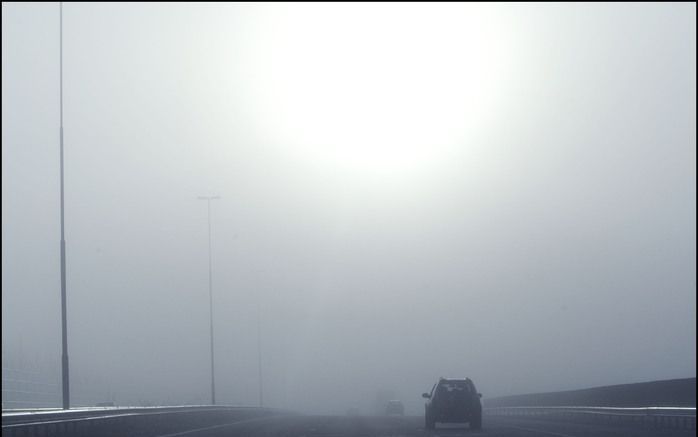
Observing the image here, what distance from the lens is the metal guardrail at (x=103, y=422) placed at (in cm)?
3058

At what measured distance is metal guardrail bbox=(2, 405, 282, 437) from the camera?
100ft

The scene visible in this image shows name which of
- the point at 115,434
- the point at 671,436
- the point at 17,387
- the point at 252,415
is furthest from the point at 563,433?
the point at 17,387

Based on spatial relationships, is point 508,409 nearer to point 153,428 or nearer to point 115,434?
point 153,428

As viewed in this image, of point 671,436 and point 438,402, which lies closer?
point 671,436

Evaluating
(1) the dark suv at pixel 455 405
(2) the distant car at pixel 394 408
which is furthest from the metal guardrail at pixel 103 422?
(2) the distant car at pixel 394 408

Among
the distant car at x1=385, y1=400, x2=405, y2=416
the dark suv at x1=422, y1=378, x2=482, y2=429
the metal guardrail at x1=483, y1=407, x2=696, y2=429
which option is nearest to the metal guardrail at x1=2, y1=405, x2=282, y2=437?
the dark suv at x1=422, y1=378, x2=482, y2=429

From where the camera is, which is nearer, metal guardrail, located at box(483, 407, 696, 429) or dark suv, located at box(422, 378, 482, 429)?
metal guardrail, located at box(483, 407, 696, 429)

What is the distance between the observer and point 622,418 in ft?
146

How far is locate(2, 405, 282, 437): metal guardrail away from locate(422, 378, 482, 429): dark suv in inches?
353

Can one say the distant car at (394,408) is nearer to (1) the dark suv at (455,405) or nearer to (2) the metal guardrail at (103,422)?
(2) the metal guardrail at (103,422)

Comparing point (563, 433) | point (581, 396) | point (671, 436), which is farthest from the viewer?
point (581, 396)

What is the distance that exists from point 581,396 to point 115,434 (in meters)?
27.5

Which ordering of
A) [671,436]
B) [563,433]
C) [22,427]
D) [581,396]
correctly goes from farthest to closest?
1. [581,396]
2. [563,433]
3. [671,436]
4. [22,427]

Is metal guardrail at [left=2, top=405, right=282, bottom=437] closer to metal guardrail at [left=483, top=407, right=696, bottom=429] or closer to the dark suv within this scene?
the dark suv
